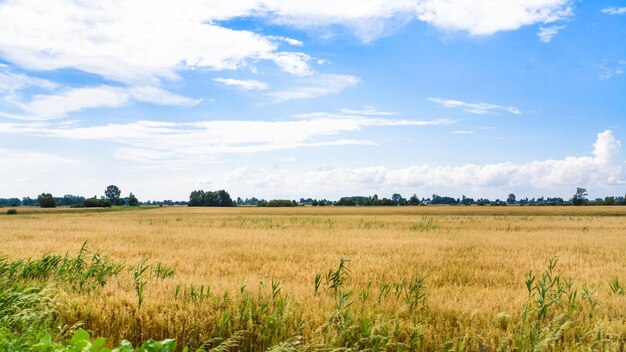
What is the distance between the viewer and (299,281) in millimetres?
10438

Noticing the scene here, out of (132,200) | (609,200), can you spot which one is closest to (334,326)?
(609,200)

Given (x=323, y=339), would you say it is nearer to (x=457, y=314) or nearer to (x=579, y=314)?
(x=457, y=314)

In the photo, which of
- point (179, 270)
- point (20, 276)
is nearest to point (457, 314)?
point (179, 270)

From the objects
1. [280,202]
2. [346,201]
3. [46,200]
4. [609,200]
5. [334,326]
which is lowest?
[334,326]

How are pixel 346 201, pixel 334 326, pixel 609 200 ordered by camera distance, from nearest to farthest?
pixel 334 326, pixel 609 200, pixel 346 201

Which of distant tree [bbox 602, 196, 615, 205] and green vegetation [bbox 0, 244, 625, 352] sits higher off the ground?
distant tree [bbox 602, 196, 615, 205]

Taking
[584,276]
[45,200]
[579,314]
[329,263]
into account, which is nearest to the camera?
[579,314]

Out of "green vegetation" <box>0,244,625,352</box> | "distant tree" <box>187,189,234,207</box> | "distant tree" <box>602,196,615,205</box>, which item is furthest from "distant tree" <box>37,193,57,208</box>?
"distant tree" <box>602,196,615,205</box>

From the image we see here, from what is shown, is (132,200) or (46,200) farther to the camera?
(132,200)

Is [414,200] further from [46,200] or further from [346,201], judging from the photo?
[46,200]

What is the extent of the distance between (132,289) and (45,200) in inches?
6100

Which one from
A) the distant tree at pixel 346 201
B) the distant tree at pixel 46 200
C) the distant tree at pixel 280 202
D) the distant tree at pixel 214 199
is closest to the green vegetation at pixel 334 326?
the distant tree at pixel 280 202

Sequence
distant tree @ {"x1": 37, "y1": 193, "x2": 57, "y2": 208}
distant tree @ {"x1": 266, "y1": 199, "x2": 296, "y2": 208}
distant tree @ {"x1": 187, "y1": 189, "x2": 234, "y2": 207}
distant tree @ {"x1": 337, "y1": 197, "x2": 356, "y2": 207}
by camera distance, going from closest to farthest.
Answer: distant tree @ {"x1": 266, "y1": 199, "x2": 296, "y2": 208}
distant tree @ {"x1": 37, "y1": 193, "x2": 57, "y2": 208}
distant tree @ {"x1": 337, "y1": 197, "x2": 356, "y2": 207}
distant tree @ {"x1": 187, "y1": 189, "x2": 234, "y2": 207}

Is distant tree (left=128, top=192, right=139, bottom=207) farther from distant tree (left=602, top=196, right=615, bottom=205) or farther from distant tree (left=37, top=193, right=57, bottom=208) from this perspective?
distant tree (left=602, top=196, right=615, bottom=205)
